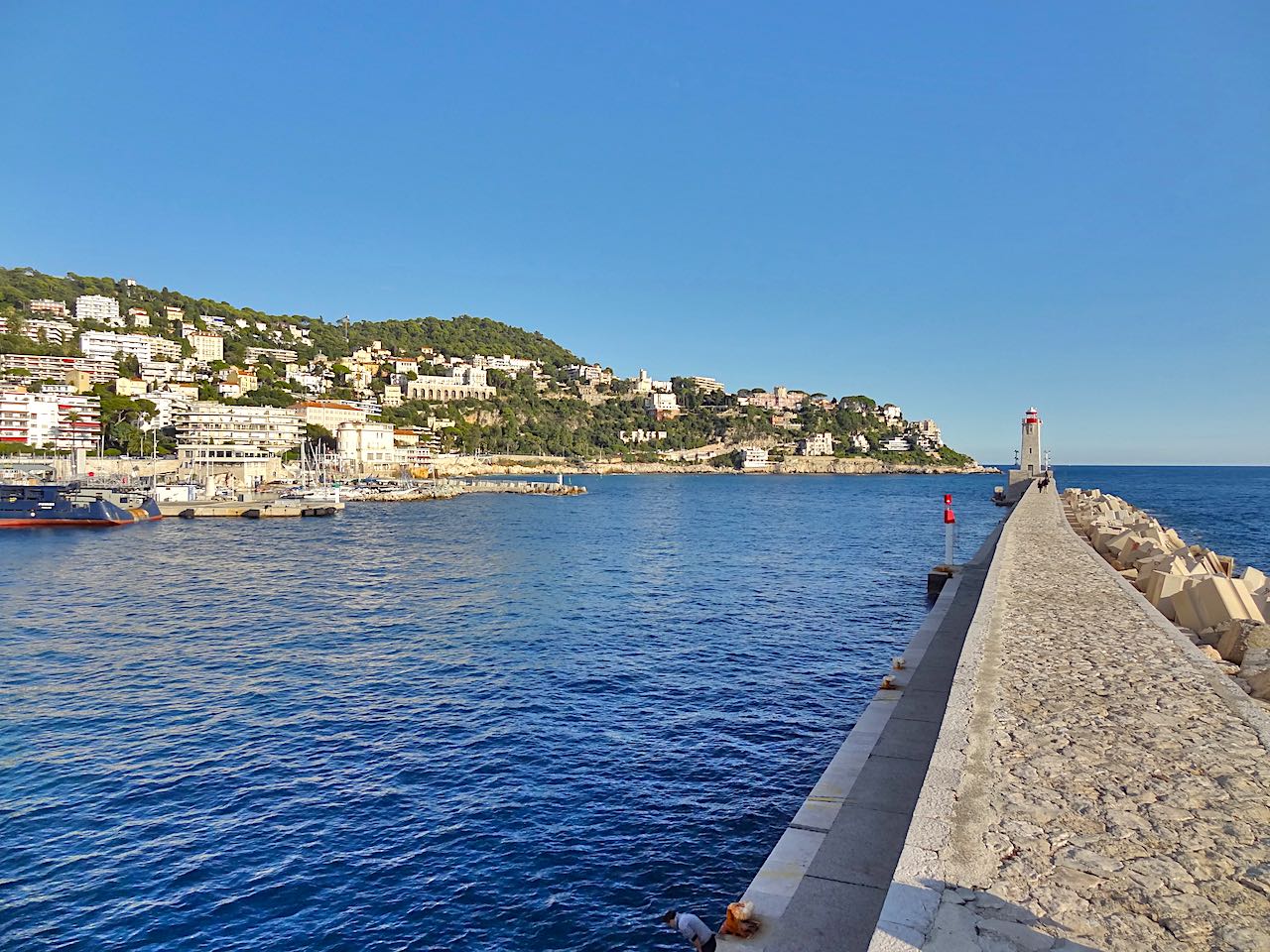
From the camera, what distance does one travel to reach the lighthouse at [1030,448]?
69.8m

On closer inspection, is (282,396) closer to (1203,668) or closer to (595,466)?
(595,466)

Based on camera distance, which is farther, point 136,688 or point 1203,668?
point 136,688

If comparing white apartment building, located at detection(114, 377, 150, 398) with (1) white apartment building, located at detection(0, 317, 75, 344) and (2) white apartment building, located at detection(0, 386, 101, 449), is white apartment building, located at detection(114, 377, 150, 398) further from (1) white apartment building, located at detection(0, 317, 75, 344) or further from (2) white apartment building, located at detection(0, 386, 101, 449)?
(1) white apartment building, located at detection(0, 317, 75, 344)

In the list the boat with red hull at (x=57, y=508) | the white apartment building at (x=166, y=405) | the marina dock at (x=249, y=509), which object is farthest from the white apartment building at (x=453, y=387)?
the boat with red hull at (x=57, y=508)

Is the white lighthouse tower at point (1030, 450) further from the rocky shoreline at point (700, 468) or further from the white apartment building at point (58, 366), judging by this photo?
the white apartment building at point (58, 366)

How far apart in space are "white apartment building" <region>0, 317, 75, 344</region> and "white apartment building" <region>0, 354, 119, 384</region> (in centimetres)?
1621

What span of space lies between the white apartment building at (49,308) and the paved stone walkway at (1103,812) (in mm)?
188696

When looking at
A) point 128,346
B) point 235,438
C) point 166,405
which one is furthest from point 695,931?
point 128,346

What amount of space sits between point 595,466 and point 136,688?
154512mm

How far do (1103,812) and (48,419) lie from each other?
123730mm

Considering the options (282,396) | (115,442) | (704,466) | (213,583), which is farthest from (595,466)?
(213,583)

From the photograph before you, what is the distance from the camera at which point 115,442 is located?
99.8 m

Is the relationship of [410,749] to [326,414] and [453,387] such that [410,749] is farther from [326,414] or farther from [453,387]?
[453,387]

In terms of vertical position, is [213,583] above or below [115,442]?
below
